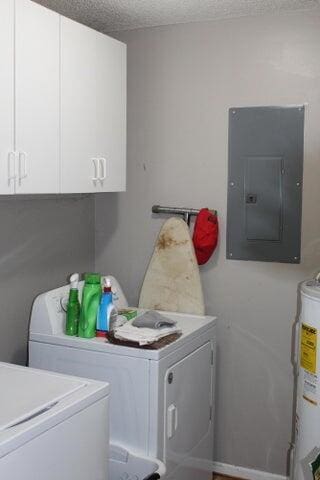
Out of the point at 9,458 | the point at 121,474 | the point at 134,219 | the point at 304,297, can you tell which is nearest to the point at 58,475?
the point at 9,458

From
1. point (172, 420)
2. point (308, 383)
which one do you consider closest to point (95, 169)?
point (172, 420)

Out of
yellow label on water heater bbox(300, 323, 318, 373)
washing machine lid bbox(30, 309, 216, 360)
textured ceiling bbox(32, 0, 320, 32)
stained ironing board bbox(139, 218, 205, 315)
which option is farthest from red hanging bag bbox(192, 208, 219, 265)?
textured ceiling bbox(32, 0, 320, 32)

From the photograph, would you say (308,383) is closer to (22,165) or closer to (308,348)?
(308,348)

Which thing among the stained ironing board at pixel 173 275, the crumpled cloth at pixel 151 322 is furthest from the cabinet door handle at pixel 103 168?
the crumpled cloth at pixel 151 322

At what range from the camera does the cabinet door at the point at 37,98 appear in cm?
211

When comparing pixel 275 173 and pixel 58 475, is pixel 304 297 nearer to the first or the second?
pixel 275 173

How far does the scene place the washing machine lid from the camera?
2420 mm

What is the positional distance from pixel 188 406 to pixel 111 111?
4.89 feet

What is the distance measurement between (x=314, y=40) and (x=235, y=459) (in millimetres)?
2312

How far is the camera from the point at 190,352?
2.70 m

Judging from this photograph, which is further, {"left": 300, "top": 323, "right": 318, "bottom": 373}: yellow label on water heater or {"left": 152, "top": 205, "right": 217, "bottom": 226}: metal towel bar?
{"left": 152, "top": 205, "right": 217, "bottom": 226}: metal towel bar

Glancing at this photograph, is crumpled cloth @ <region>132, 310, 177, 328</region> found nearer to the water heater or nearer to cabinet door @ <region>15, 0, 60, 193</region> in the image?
the water heater

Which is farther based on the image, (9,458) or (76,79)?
(76,79)

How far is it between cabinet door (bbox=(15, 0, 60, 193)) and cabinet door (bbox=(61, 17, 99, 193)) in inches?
2.0
